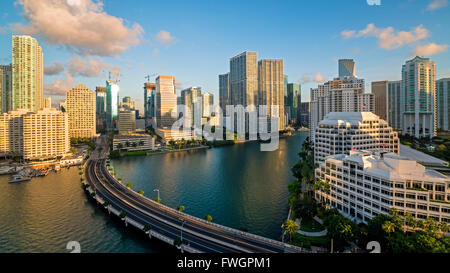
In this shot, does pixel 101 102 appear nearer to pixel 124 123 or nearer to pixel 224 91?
pixel 124 123

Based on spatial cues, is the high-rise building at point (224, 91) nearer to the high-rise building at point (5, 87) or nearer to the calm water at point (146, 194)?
the calm water at point (146, 194)

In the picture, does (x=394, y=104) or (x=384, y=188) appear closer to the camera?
(x=384, y=188)

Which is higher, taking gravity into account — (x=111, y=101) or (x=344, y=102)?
(x=111, y=101)

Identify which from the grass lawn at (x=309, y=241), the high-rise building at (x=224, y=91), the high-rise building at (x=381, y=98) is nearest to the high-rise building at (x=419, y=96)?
the high-rise building at (x=381, y=98)

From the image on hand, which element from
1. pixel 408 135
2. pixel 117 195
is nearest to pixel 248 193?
pixel 117 195

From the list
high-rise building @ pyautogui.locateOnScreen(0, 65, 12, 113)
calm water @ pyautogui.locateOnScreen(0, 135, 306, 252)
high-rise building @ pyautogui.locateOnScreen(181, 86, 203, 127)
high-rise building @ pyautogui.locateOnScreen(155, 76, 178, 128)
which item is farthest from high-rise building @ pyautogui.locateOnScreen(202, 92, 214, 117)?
calm water @ pyautogui.locateOnScreen(0, 135, 306, 252)

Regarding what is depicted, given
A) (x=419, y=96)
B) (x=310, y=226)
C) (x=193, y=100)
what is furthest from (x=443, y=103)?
(x=193, y=100)
